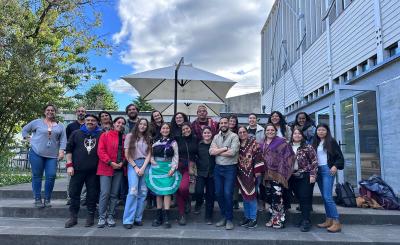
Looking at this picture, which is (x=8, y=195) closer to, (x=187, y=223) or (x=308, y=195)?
(x=187, y=223)

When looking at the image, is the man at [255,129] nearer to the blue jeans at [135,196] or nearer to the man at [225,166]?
the man at [225,166]

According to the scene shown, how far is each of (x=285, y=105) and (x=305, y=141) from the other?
504 inches

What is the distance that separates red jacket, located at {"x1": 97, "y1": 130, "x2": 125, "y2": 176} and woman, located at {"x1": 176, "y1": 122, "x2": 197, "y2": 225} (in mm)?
973

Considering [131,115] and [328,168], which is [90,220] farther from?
[328,168]

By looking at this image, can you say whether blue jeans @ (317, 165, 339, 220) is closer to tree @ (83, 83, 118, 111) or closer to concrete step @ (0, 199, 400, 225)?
concrete step @ (0, 199, 400, 225)

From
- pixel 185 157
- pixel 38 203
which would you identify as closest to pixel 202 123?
pixel 185 157

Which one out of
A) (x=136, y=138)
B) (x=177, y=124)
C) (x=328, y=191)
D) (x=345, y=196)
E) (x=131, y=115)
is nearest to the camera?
(x=328, y=191)

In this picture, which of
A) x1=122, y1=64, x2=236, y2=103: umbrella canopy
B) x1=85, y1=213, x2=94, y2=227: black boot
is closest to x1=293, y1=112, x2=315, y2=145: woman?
x1=122, y1=64, x2=236, y2=103: umbrella canopy

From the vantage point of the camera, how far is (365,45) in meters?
8.71

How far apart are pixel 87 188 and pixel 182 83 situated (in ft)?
13.9

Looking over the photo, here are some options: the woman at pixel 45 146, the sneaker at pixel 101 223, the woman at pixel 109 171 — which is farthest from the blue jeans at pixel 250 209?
the woman at pixel 45 146

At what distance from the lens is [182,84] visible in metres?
8.51

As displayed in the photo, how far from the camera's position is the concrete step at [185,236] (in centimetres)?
454

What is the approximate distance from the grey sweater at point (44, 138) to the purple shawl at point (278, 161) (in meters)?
3.56
